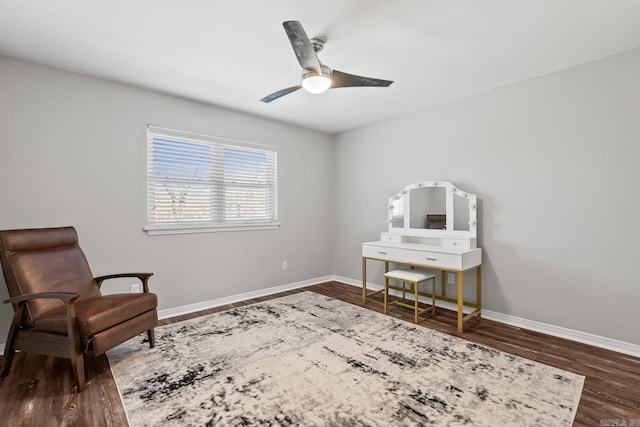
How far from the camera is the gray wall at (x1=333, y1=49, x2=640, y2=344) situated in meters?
2.52

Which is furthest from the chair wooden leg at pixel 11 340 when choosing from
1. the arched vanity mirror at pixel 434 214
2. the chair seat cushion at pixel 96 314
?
the arched vanity mirror at pixel 434 214

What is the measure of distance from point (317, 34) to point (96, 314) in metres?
2.52

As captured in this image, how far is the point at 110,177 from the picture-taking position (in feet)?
10.0

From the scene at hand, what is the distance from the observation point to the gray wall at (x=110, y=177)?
262 cm

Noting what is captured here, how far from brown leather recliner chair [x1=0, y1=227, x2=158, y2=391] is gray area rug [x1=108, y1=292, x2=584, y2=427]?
34 centimetres

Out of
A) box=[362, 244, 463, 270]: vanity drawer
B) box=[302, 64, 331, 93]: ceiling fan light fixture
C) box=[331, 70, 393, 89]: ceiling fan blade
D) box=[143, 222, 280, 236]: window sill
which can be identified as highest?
box=[331, 70, 393, 89]: ceiling fan blade

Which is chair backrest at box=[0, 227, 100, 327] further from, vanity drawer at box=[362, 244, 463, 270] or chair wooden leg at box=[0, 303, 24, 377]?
vanity drawer at box=[362, 244, 463, 270]

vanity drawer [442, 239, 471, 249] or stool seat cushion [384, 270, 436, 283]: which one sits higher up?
vanity drawer [442, 239, 471, 249]

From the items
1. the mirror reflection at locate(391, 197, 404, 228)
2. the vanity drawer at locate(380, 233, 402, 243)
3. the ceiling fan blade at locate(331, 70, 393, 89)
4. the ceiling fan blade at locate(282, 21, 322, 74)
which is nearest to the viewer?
the ceiling fan blade at locate(282, 21, 322, 74)

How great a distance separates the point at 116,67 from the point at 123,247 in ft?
5.71

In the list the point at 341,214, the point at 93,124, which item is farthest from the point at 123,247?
the point at 341,214

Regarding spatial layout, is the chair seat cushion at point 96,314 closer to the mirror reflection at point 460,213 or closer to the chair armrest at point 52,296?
the chair armrest at point 52,296

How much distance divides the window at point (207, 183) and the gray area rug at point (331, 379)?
50.0 inches

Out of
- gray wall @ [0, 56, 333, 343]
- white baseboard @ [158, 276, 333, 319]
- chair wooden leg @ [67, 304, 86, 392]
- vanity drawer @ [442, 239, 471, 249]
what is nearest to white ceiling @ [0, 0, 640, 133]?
gray wall @ [0, 56, 333, 343]
